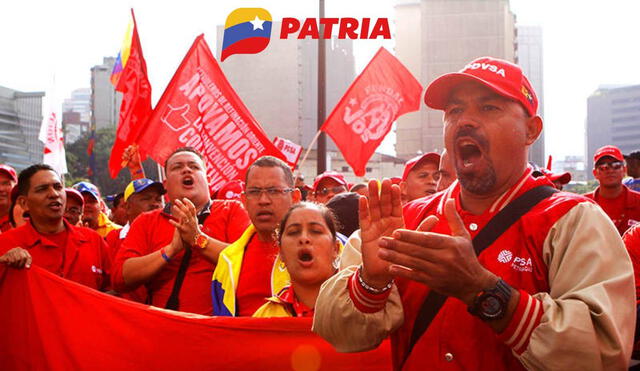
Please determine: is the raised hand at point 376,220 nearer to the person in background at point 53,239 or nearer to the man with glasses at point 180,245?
the man with glasses at point 180,245

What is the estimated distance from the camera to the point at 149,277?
13.4ft

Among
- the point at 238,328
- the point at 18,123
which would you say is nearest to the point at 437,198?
the point at 238,328

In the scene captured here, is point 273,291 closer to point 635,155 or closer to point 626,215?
point 626,215

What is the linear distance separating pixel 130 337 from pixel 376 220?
6.58 feet

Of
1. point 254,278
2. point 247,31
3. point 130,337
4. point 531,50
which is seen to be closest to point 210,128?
point 247,31

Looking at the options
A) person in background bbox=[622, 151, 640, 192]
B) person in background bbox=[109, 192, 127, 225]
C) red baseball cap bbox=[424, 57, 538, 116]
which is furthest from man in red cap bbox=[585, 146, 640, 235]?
person in background bbox=[109, 192, 127, 225]

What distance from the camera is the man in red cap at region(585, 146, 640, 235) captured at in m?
7.00

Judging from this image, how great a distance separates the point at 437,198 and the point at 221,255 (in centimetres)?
188

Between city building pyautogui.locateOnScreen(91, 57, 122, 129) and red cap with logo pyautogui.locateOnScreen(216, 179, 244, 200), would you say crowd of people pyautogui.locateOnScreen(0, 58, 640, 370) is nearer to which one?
red cap with logo pyautogui.locateOnScreen(216, 179, 244, 200)

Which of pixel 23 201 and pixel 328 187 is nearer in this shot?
pixel 23 201

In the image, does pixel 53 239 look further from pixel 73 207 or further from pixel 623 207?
pixel 623 207

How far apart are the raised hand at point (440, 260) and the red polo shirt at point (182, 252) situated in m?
2.53

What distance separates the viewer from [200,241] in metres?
4.03

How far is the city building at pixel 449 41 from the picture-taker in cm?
5628
